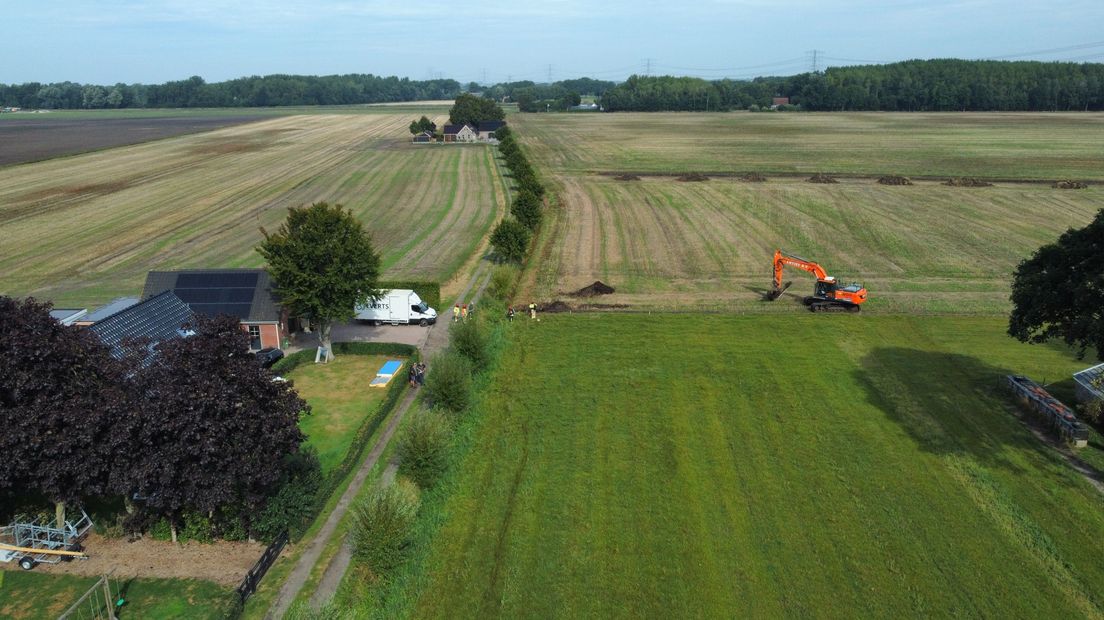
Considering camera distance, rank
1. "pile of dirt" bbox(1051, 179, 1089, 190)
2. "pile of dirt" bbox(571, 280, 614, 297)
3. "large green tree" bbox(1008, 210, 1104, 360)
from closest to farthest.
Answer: "large green tree" bbox(1008, 210, 1104, 360) → "pile of dirt" bbox(571, 280, 614, 297) → "pile of dirt" bbox(1051, 179, 1089, 190)

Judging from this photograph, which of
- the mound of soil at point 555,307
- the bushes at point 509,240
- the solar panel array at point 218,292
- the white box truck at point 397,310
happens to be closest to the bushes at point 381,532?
the solar panel array at point 218,292

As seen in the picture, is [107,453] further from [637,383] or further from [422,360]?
[637,383]

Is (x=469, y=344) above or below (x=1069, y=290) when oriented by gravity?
below

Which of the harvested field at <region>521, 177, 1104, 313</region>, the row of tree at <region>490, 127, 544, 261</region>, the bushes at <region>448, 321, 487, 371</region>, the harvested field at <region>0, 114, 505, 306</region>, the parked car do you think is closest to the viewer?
the bushes at <region>448, 321, 487, 371</region>

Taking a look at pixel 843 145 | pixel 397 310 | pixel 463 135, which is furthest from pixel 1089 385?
pixel 463 135

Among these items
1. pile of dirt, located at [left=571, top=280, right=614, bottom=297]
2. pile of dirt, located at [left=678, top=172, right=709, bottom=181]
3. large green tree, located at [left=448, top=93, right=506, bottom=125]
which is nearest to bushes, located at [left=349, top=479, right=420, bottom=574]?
pile of dirt, located at [left=571, top=280, right=614, bottom=297]

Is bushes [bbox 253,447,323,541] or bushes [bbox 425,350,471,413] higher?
bushes [bbox 425,350,471,413]

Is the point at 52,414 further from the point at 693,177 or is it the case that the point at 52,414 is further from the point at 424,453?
the point at 693,177

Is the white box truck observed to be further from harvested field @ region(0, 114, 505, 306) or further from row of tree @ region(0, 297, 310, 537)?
row of tree @ region(0, 297, 310, 537)
